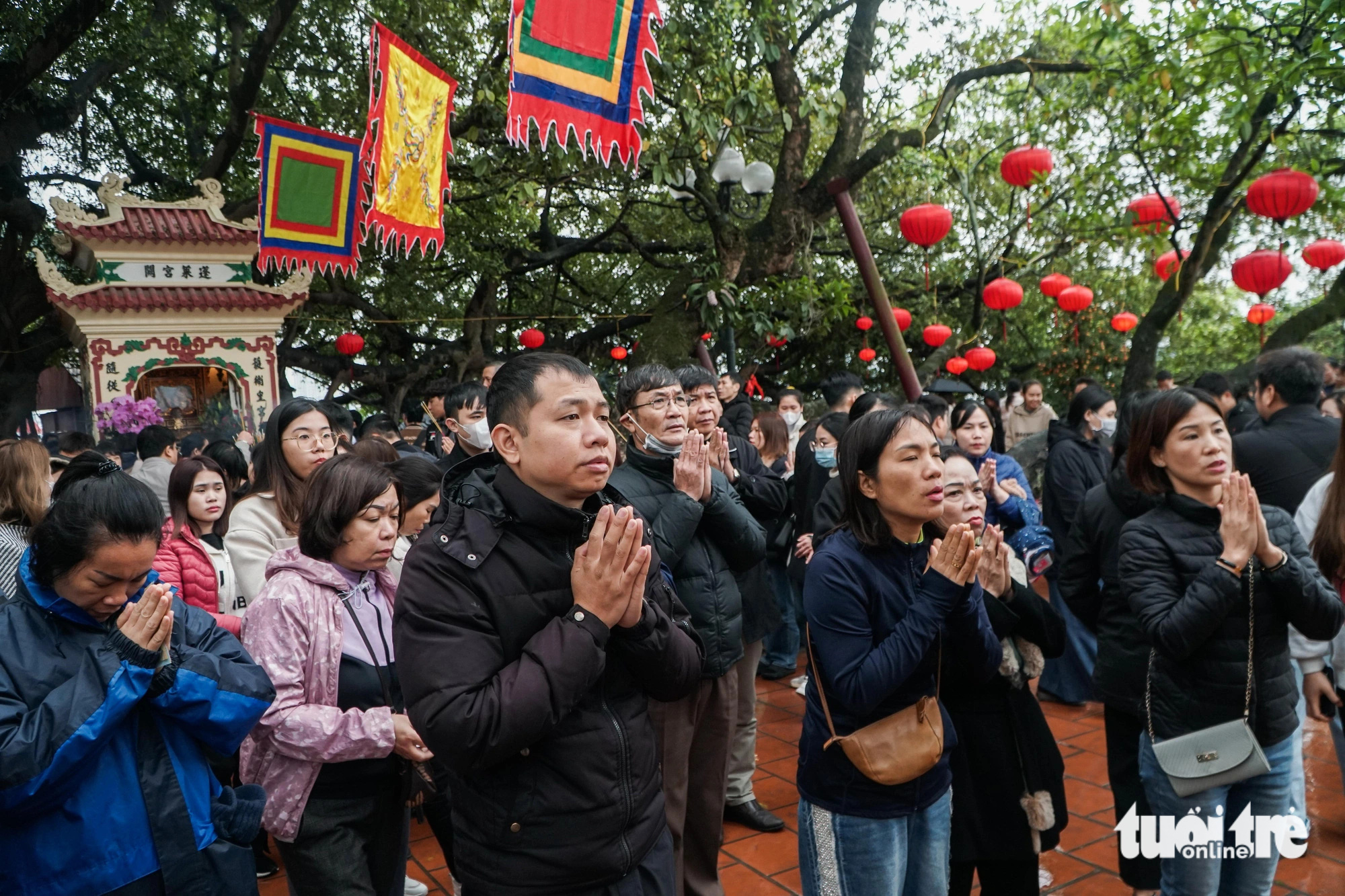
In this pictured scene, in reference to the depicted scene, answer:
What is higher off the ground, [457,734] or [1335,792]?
[457,734]

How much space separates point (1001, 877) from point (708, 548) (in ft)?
4.31

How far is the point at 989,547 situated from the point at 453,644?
145 cm

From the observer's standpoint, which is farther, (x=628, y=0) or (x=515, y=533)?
(x=628, y=0)

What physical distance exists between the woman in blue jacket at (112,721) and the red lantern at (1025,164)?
781 cm

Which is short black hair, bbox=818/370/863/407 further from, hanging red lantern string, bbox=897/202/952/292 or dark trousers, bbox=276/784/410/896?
dark trousers, bbox=276/784/410/896

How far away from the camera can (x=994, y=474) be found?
10.6 feet

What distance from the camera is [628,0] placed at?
15.0 feet

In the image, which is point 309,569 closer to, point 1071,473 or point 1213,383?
point 1071,473

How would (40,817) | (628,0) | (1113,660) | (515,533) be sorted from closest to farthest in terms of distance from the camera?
(515,533)
(40,817)
(1113,660)
(628,0)

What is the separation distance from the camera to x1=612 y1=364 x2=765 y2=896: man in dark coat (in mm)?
3033

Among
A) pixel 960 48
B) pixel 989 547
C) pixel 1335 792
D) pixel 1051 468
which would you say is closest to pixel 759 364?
pixel 960 48

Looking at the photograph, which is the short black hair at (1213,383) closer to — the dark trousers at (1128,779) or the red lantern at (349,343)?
the dark trousers at (1128,779)

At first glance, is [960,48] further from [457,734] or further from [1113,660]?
[457,734]

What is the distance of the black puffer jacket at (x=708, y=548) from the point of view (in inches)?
122
